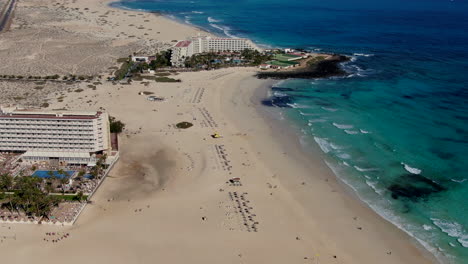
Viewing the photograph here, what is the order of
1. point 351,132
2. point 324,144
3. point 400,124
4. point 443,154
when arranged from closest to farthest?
point 443,154, point 324,144, point 351,132, point 400,124

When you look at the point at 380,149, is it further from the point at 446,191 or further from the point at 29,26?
the point at 29,26

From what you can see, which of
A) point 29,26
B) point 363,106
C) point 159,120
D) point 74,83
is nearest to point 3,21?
point 29,26

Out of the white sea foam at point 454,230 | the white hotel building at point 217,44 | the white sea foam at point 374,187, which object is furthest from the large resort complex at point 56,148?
the white hotel building at point 217,44

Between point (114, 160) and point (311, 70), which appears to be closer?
point (114, 160)

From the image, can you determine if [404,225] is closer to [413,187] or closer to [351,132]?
[413,187]

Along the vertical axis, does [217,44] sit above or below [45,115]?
below

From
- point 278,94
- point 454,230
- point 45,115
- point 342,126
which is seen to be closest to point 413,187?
point 454,230
